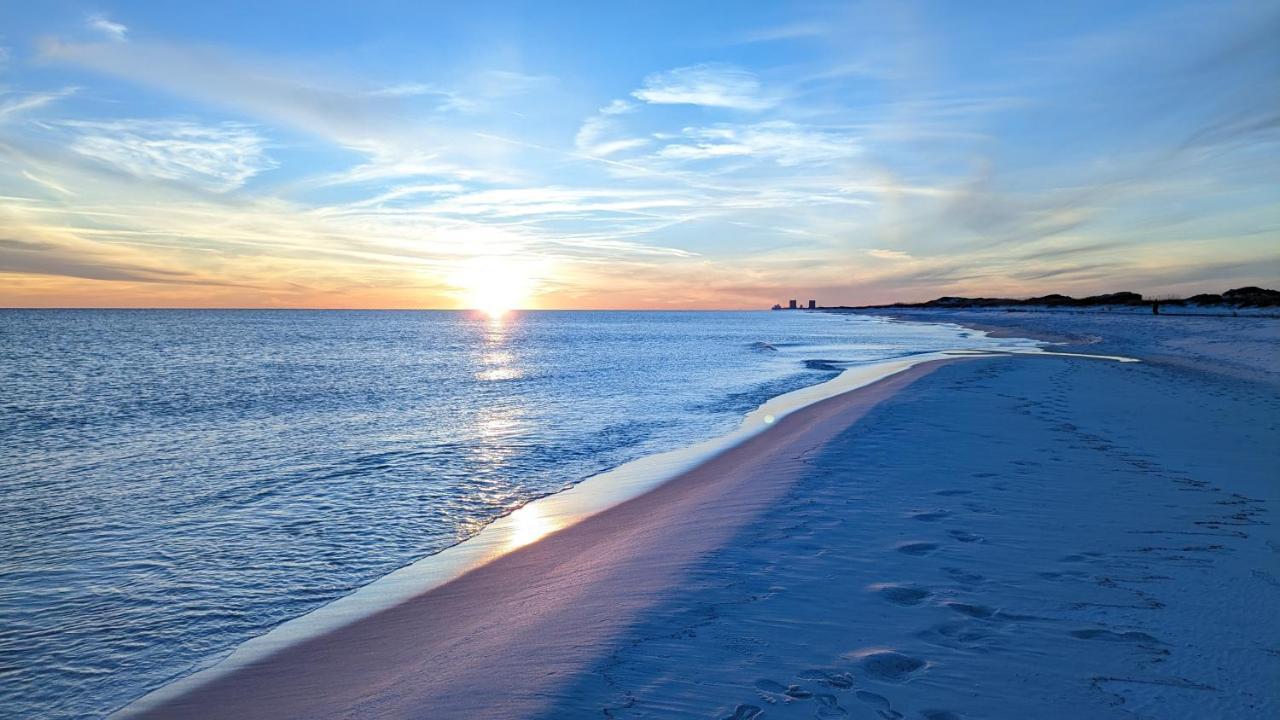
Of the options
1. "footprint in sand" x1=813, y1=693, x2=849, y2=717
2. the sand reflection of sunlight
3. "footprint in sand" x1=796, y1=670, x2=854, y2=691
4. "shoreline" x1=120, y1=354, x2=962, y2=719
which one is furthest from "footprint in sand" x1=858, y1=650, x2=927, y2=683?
the sand reflection of sunlight

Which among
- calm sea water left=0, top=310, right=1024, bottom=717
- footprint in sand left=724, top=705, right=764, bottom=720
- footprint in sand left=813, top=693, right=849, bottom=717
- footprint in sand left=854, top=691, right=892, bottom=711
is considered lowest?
calm sea water left=0, top=310, right=1024, bottom=717

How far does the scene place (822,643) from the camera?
14.3 feet

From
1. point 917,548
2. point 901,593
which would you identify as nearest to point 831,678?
point 901,593

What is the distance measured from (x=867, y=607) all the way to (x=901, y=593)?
437 millimetres

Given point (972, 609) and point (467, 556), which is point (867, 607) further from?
point (467, 556)

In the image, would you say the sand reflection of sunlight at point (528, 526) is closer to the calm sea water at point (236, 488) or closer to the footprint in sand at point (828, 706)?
the calm sea water at point (236, 488)

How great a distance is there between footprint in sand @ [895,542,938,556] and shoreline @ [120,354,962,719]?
6.20 feet

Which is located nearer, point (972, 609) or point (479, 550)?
point (972, 609)

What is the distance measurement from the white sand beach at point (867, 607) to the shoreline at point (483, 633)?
30 mm

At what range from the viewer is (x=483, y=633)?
18.0 ft

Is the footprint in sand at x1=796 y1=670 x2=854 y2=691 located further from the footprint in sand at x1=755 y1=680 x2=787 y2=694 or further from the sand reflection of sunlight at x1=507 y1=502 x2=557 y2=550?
the sand reflection of sunlight at x1=507 y1=502 x2=557 y2=550

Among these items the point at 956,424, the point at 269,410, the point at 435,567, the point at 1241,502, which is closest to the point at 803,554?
the point at 435,567

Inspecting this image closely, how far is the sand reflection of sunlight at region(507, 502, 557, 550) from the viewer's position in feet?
28.2

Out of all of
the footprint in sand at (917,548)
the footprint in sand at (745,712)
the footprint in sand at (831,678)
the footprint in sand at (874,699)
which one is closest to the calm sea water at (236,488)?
the footprint in sand at (745,712)
